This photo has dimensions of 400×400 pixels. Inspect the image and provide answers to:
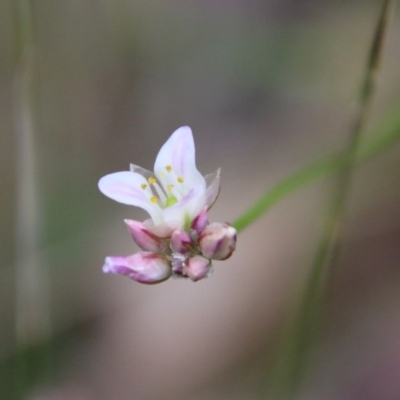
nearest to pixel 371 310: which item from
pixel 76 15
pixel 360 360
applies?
pixel 360 360

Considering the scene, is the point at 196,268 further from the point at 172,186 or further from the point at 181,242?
the point at 172,186

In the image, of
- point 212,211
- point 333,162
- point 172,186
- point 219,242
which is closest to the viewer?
point 219,242

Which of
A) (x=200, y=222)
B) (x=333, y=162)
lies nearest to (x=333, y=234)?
(x=333, y=162)

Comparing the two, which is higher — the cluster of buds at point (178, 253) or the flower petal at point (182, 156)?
the flower petal at point (182, 156)

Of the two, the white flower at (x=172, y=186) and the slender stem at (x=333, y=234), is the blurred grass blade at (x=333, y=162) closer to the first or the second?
the slender stem at (x=333, y=234)

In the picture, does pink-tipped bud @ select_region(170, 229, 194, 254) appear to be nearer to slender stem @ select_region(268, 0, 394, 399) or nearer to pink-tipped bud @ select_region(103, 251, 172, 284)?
pink-tipped bud @ select_region(103, 251, 172, 284)

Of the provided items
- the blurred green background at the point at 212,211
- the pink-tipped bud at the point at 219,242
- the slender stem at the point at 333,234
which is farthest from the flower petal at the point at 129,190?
the blurred green background at the point at 212,211

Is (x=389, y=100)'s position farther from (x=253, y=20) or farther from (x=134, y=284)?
(x=134, y=284)
